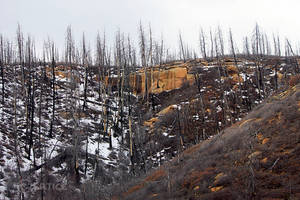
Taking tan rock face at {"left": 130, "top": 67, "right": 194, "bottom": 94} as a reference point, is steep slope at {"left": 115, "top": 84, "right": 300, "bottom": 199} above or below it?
below

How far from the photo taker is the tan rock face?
35438 mm

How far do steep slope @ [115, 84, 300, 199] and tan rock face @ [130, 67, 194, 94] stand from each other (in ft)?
77.5

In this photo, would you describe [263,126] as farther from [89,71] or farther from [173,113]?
[89,71]

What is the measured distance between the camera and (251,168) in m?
6.26

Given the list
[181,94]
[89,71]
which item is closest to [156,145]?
[181,94]

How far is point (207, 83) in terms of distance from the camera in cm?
3312

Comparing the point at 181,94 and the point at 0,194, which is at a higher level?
the point at 181,94

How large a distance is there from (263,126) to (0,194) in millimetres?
15726

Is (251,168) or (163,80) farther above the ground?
(163,80)

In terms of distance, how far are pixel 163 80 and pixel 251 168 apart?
30.8m

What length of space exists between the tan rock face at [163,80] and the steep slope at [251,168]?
77.5ft

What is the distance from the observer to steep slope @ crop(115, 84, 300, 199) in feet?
21.5

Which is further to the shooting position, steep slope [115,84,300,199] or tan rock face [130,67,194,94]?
tan rock face [130,67,194,94]

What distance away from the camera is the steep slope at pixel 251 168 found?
6539 millimetres
